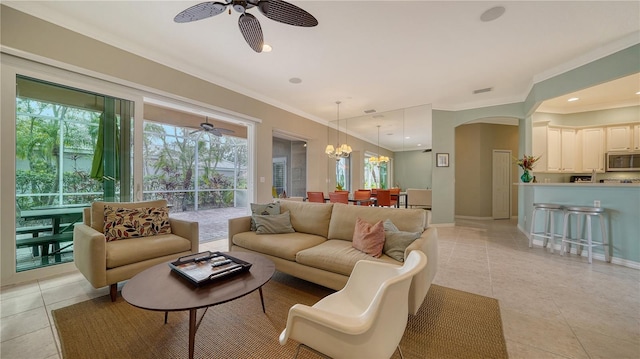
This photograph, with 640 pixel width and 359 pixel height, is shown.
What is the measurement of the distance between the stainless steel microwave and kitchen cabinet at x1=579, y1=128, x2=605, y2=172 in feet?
0.39

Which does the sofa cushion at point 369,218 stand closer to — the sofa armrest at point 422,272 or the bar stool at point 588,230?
the sofa armrest at point 422,272

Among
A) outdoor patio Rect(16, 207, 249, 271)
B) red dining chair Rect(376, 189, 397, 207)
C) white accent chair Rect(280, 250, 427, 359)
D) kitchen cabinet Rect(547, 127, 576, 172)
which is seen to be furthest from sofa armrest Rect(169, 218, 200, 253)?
kitchen cabinet Rect(547, 127, 576, 172)

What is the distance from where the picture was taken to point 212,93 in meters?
4.12

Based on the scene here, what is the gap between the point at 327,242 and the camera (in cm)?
262

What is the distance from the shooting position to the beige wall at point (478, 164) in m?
6.87

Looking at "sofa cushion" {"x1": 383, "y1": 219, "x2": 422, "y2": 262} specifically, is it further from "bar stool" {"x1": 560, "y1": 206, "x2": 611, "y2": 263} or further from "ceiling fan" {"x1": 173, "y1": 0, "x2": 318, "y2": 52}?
"bar stool" {"x1": 560, "y1": 206, "x2": 611, "y2": 263}

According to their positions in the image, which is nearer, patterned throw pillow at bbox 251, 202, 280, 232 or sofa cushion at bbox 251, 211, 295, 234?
sofa cushion at bbox 251, 211, 295, 234

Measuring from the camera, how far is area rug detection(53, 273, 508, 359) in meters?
1.54

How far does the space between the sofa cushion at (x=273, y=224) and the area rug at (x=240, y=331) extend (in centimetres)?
82

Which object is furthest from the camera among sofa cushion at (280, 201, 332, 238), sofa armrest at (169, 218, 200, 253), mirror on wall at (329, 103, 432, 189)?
mirror on wall at (329, 103, 432, 189)

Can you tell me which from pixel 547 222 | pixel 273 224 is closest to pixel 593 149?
pixel 547 222

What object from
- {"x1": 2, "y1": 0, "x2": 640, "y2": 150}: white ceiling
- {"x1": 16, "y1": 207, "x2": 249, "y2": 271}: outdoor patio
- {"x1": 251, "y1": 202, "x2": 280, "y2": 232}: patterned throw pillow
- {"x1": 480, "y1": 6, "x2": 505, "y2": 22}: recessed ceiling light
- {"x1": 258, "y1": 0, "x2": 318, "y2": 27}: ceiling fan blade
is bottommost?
{"x1": 16, "y1": 207, "x2": 249, "y2": 271}: outdoor patio

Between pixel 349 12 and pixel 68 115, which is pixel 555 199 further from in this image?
pixel 68 115

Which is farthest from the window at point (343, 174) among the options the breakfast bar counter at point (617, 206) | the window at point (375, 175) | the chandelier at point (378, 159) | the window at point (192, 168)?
the breakfast bar counter at point (617, 206)
